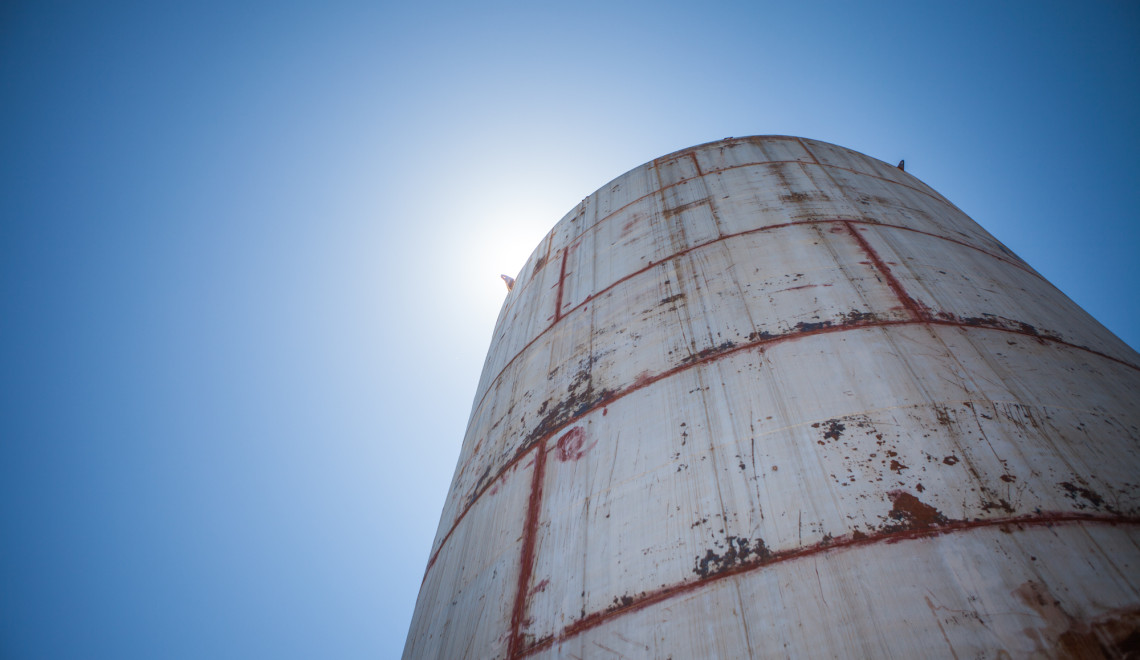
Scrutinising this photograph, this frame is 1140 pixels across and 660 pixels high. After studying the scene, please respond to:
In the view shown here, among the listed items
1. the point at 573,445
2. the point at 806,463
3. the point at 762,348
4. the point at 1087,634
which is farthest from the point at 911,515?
the point at 573,445

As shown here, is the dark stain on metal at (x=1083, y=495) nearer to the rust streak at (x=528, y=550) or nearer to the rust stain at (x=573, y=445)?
the rust stain at (x=573, y=445)

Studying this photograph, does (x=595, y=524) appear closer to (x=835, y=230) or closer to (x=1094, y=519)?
(x=1094, y=519)

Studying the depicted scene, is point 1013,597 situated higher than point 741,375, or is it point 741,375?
point 741,375

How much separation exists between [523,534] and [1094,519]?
2.35 m

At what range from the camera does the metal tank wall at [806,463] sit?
1674 mm

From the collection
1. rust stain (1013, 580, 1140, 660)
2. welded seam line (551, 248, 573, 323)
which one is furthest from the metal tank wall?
welded seam line (551, 248, 573, 323)

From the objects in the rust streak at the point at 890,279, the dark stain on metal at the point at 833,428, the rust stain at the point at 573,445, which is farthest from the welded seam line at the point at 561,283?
the dark stain on metal at the point at 833,428

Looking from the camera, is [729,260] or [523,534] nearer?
[523,534]

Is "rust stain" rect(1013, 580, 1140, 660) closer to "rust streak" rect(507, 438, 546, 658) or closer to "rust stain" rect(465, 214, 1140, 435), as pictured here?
"rust stain" rect(465, 214, 1140, 435)

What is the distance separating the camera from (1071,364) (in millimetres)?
2551

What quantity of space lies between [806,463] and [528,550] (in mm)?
1420

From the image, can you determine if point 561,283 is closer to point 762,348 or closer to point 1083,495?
point 762,348

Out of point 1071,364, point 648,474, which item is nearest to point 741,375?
point 648,474

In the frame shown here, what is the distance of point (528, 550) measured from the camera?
2.57 meters
